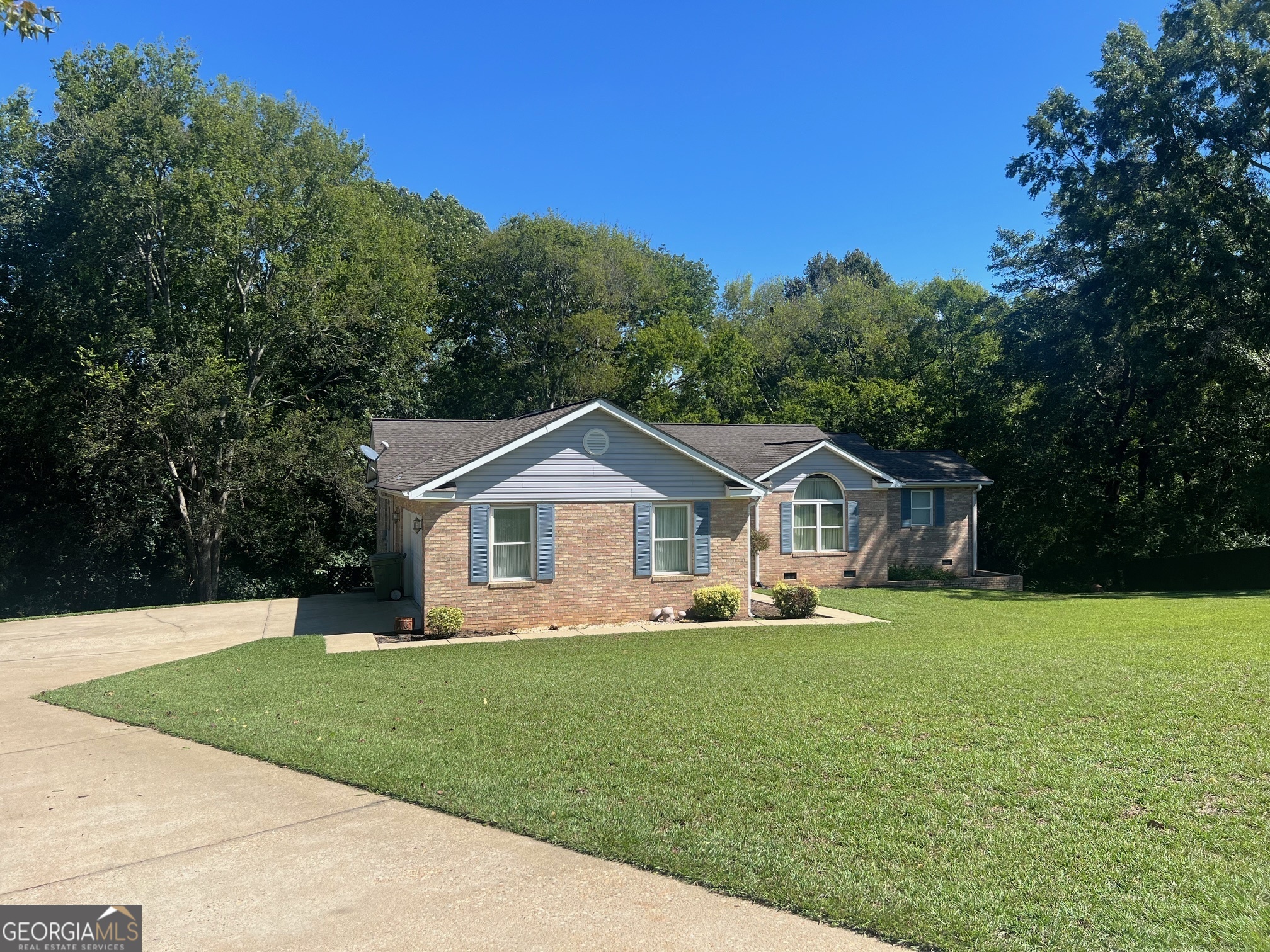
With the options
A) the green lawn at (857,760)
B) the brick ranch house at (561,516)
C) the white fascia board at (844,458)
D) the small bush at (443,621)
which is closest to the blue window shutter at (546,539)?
the brick ranch house at (561,516)

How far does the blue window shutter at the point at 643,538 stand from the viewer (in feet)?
55.3

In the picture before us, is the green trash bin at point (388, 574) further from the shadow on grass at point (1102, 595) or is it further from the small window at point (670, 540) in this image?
the shadow on grass at point (1102, 595)

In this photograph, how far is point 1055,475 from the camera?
30.1 metres

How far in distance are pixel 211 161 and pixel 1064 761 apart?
27.3 metres

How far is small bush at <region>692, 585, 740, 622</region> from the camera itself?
1689cm

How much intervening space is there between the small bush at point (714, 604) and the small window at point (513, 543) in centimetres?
350

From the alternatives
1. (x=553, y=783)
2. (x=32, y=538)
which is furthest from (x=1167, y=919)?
(x=32, y=538)

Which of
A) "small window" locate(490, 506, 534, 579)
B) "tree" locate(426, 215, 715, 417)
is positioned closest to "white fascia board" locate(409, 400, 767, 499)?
"small window" locate(490, 506, 534, 579)

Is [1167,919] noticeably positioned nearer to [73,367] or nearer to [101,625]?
[101,625]

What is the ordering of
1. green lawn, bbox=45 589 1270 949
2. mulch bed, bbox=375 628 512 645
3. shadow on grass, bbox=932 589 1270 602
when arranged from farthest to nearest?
shadow on grass, bbox=932 589 1270 602
mulch bed, bbox=375 628 512 645
green lawn, bbox=45 589 1270 949

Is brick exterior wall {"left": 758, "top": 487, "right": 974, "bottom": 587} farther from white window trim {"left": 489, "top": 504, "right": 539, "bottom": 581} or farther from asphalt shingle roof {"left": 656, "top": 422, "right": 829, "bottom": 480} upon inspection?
white window trim {"left": 489, "top": 504, "right": 539, "bottom": 581}

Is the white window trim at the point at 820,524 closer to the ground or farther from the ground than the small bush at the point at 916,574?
farther from the ground

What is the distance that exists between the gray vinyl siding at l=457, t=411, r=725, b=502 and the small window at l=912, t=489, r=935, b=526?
1052 cm

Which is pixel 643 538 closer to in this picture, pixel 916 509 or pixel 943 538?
pixel 916 509
